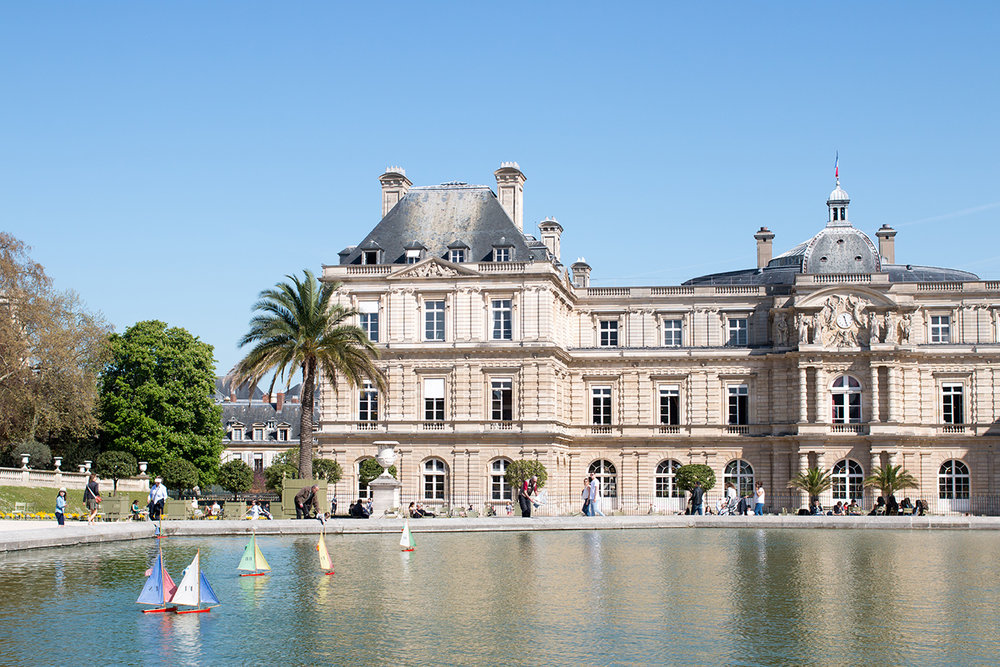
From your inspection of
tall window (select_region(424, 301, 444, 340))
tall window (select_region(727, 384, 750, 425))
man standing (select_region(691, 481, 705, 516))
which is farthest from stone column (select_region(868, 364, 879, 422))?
tall window (select_region(424, 301, 444, 340))

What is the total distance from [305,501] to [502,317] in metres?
19.1

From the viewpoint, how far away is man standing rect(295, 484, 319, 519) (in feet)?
146

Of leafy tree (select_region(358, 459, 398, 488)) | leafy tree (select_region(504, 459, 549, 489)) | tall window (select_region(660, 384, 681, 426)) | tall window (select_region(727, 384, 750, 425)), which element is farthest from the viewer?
tall window (select_region(660, 384, 681, 426))

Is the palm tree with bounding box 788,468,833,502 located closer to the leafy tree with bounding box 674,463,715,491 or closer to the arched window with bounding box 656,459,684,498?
the leafy tree with bounding box 674,463,715,491

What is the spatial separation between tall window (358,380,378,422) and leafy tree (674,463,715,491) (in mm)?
16025

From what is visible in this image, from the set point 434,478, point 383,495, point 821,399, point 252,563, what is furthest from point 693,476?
point 252,563

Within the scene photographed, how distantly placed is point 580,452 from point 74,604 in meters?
45.6

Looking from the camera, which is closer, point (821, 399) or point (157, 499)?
point (157, 499)

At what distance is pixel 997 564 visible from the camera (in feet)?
92.7

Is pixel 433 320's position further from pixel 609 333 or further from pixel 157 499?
pixel 157 499

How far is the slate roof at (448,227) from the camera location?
6266 cm

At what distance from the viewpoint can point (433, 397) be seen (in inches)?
2406

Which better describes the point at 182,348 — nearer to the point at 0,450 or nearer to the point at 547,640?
the point at 0,450

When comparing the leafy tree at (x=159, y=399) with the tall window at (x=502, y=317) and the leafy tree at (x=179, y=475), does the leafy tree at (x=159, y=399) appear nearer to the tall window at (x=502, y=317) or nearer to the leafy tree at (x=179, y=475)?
the leafy tree at (x=179, y=475)
